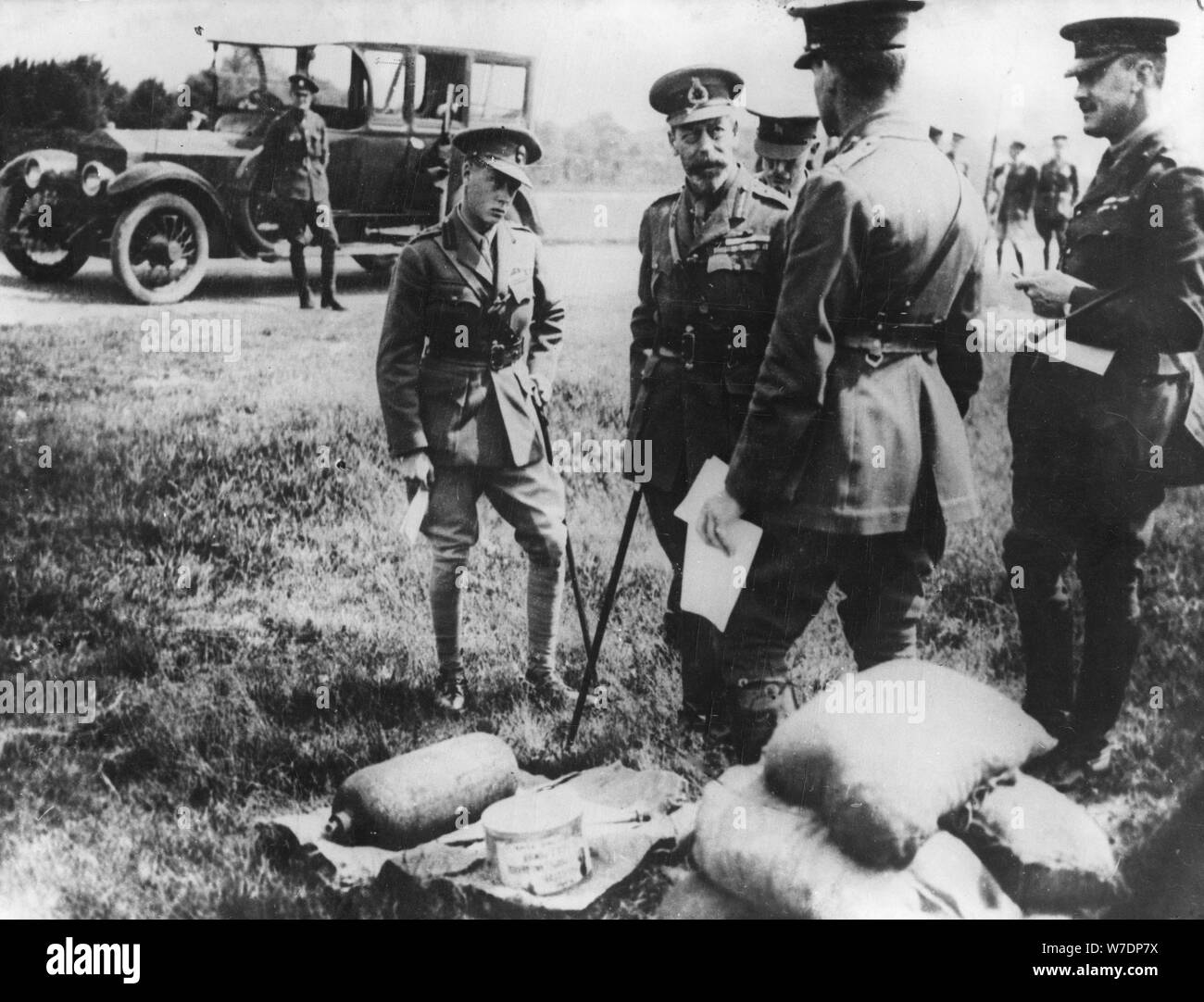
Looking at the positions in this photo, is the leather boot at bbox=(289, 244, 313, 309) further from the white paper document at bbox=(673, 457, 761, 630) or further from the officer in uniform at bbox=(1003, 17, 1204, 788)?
the officer in uniform at bbox=(1003, 17, 1204, 788)

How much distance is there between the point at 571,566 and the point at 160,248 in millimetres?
1802

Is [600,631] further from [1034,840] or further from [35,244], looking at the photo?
[35,244]

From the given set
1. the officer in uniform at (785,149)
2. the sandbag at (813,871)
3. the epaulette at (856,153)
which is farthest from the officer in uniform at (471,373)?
the epaulette at (856,153)

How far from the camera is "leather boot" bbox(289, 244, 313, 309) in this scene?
3941mm

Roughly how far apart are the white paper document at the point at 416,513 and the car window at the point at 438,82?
1.28 metres

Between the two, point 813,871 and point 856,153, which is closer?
point 856,153

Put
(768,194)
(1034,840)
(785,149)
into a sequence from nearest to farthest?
(1034,840) < (768,194) < (785,149)

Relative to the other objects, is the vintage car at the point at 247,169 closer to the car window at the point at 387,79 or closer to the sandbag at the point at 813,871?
the car window at the point at 387,79

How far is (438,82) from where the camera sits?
12.4 feet

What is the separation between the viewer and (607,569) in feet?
12.7

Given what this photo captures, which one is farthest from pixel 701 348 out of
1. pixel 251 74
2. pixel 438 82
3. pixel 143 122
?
pixel 143 122

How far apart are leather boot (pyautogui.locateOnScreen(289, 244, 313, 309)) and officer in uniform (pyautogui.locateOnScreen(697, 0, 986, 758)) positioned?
162 cm

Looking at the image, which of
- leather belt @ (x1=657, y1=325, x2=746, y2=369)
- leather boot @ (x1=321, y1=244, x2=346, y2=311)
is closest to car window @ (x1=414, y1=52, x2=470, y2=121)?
leather boot @ (x1=321, y1=244, x2=346, y2=311)

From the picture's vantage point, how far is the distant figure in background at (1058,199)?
3.71 m
